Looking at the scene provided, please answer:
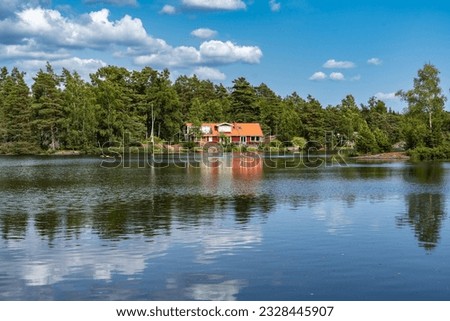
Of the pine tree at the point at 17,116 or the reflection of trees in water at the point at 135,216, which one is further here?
the pine tree at the point at 17,116

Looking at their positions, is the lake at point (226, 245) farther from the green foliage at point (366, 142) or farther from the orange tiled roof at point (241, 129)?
the orange tiled roof at point (241, 129)

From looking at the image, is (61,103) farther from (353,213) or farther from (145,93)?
(353,213)

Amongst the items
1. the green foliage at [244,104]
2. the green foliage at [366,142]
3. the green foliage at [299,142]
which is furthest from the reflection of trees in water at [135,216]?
the green foliage at [244,104]

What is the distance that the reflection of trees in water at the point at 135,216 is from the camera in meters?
22.8

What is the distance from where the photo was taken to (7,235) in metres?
22.0

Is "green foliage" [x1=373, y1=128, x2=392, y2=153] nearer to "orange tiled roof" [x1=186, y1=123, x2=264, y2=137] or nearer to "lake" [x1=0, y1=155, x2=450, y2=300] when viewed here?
"orange tiled roof" [x1=186, y1=123, x2=264, y2=137]

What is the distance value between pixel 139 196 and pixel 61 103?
9618cm

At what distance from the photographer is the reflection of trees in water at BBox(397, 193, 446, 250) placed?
20955 mm

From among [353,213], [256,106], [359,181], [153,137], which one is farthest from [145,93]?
[353,213]

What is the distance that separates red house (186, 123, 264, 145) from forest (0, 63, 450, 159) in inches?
119

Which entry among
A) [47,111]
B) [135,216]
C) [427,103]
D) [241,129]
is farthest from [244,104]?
[135,216]

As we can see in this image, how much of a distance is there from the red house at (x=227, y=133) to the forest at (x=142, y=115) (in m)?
3.01

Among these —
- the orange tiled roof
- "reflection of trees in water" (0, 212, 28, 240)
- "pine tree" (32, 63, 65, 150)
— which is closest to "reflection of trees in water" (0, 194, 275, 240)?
"reflection of trees in water" (0, 212, 28, 240)

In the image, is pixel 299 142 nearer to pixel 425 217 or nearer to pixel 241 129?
pixel 241 129
